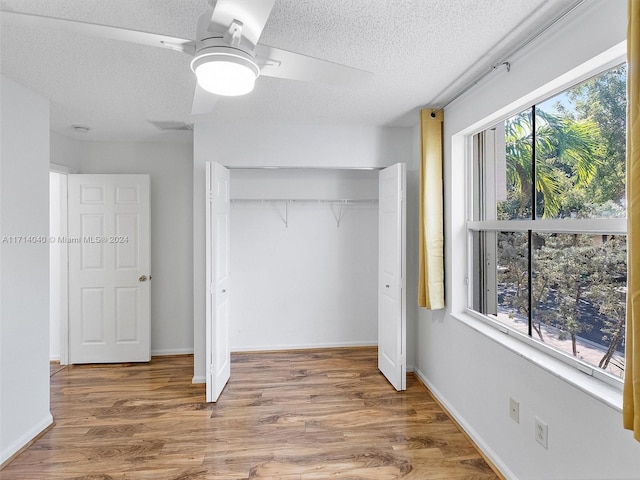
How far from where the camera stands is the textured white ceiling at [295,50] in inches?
62.2

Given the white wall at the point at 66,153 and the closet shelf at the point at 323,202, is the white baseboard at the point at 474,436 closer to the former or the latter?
the closet shelf at the point at 323,202

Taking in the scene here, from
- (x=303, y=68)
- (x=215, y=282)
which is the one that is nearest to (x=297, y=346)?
(x=215, y=282)

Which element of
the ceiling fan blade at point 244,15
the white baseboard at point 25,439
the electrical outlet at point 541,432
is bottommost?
the white baseboard at point 25,439

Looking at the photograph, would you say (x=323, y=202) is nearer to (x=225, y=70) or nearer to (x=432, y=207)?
(x=432, y=207)

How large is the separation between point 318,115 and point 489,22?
161 cm

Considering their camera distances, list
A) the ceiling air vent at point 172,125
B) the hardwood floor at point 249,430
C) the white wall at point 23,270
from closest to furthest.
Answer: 1. the hardwood floor at point 249,430
2. the white wall at point 23,270
3. the ceiling air vent at point 172,125

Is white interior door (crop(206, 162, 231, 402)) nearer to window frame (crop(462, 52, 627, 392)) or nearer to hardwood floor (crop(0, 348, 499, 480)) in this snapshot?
hardwood floor (crop(0, 348, 499, 480))

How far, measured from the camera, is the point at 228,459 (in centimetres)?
221

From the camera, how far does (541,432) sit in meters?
1.75

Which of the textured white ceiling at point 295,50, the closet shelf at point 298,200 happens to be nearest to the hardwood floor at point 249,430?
the closet shelf at point 298,200

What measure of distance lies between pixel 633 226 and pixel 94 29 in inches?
73.9

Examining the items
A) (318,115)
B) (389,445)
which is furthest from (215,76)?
(389,445)

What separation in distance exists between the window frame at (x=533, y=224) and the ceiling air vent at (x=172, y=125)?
249cm

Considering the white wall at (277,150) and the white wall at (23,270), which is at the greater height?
the white wall at (277,150)
